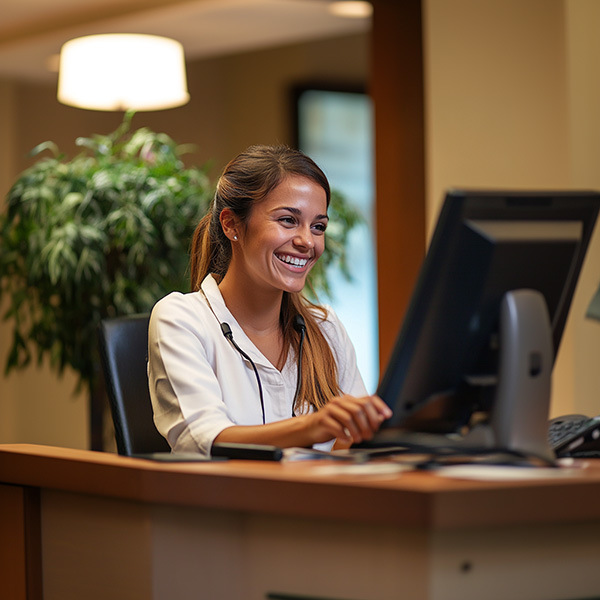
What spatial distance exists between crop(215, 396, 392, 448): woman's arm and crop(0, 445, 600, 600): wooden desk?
11cm

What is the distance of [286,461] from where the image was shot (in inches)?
61.7

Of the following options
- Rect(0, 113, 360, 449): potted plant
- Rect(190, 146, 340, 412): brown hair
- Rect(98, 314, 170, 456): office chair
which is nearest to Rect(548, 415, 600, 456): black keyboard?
Rect(190, 146, 340, 412): brown hair

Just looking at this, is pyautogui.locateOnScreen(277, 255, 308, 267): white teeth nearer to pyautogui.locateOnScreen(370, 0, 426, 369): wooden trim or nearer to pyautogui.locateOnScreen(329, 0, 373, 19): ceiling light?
pyautogui.locateOnScreen(370, 0, 426, 369): wooden trim

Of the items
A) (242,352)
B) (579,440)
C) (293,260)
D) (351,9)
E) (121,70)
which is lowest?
(579,440)

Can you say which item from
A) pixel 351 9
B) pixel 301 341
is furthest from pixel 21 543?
pixel 351 9

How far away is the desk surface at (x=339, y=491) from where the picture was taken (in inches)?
48.9

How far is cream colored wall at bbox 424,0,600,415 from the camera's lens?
3.05 m

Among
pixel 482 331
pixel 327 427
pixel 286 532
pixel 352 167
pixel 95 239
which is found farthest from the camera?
pixel 352 167

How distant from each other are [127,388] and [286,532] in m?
0.84

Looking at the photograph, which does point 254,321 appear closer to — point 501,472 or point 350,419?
point 350,419

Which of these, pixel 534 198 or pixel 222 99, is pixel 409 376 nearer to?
pixel 534 198

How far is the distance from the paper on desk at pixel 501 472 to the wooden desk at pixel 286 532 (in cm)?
3

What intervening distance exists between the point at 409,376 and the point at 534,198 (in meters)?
0.33

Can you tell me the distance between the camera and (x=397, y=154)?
3734 millimetres
